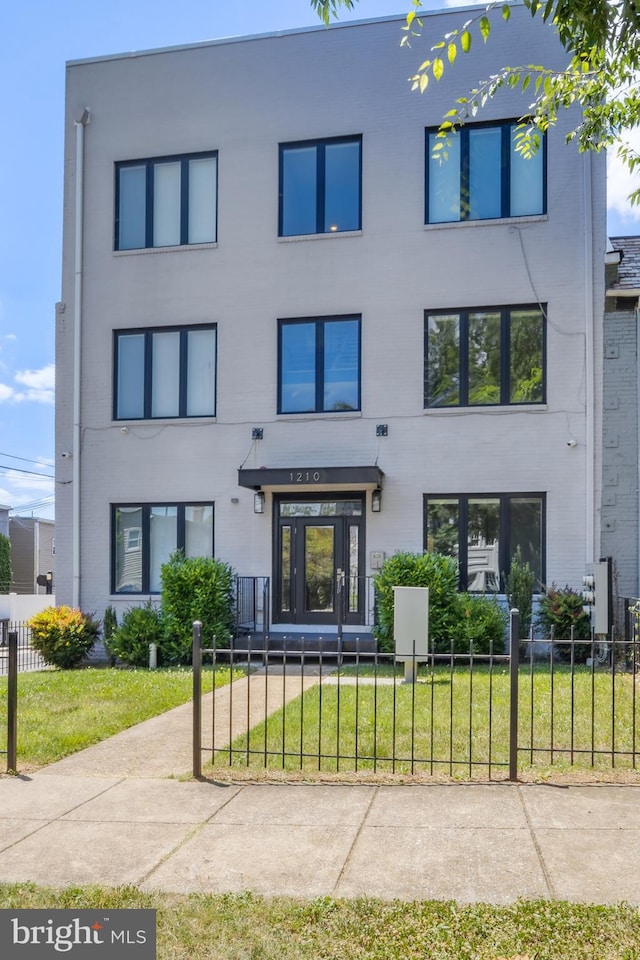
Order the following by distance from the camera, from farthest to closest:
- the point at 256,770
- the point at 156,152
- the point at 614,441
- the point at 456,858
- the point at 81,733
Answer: the point at 156,152 → the point at 614,441 → the point at 81,733 → the point at 256,770 → the point at 456,858

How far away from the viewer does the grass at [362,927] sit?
151 inches

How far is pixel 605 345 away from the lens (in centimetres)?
1445

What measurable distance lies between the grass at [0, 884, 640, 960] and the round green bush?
10.1m

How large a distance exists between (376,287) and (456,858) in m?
11.7

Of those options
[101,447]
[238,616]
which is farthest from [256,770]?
[101,447]

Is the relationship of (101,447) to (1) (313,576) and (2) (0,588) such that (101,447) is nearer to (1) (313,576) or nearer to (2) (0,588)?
(1) (313,576)

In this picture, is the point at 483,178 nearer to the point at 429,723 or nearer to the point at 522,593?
the point at 522,593

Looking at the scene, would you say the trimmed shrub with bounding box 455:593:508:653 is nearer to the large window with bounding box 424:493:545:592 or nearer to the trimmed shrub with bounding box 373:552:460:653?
the trimmed shrub with bounding box 373:552:460:653

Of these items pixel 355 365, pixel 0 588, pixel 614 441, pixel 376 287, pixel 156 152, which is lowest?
pixel 0 588

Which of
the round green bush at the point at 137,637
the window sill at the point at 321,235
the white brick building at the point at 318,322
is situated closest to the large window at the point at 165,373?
the white brick building at the point at 318,322

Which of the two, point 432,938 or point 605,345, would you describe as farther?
point 605,345

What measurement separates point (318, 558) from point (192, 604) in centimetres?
252

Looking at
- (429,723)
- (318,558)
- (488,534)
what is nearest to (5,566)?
(318,558)

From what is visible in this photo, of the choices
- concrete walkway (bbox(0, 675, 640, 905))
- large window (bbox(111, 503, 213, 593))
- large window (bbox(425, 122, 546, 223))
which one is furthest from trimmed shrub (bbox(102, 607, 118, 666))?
large window (bbox(425, 122, 546, 223))
